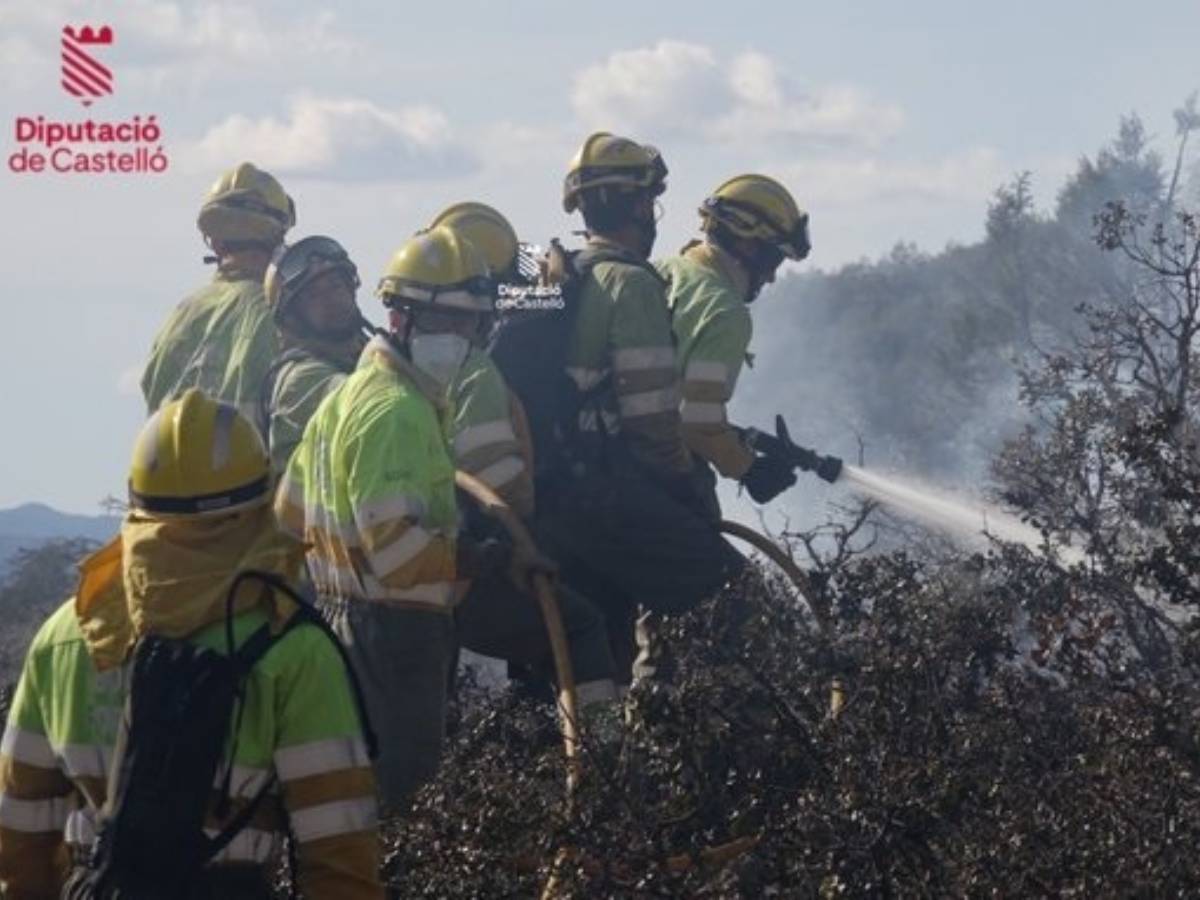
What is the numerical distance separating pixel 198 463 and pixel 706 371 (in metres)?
4.70

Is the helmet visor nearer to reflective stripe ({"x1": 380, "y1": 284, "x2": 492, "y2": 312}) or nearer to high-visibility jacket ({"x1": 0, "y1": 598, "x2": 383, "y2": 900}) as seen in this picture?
reflective stripe ({"x1": 380, "y1": 284, "x2": 492, "y2": 312})

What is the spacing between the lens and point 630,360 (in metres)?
8.80

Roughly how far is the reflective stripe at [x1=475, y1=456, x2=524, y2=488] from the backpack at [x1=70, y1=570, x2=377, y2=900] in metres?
3.80

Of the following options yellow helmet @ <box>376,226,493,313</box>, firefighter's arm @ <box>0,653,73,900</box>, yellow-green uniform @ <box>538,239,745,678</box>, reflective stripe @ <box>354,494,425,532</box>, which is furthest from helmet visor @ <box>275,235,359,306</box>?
firefighter's arm @ <box>0,653,73,900</box>

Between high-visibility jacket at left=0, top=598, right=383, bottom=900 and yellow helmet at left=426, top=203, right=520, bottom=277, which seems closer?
high-visibility jacket at left=0, top=598, right=383, bottom=900

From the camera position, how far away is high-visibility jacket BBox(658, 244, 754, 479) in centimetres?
923

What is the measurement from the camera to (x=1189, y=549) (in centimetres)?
665

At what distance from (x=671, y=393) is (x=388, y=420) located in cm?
204

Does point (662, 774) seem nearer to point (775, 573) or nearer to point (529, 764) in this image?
point (529, 764)

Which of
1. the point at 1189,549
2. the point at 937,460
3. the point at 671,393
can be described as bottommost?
the point at 1189,549

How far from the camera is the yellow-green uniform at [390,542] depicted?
7.00 metres

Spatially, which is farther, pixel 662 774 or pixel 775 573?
pixel 775 573

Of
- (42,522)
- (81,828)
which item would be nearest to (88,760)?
(81,828)

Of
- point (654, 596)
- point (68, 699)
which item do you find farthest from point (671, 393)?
point (68, 699)
